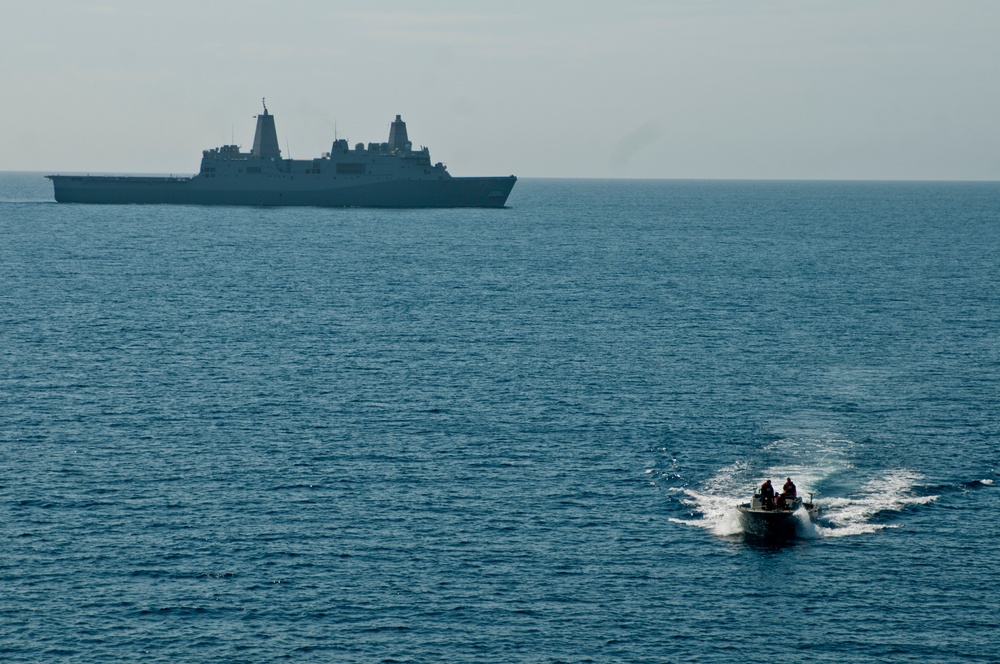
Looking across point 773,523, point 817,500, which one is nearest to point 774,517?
point 773,523

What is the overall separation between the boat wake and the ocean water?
21 centimetres

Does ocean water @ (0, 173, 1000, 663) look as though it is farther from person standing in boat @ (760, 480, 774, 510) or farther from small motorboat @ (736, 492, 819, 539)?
person standing in boat @ (760, 480, 774, 510)

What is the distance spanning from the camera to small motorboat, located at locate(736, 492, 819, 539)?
52.2 m

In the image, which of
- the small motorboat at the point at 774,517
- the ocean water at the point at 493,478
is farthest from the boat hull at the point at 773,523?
the ocean water at the point at 493,478

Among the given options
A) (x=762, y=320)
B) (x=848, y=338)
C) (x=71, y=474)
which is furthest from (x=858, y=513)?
(x=762, y=320)

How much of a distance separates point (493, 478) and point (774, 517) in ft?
47.8

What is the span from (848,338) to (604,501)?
162 ft

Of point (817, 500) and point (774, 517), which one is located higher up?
point (774, 517)

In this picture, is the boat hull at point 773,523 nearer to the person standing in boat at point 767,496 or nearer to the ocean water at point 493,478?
the person standing in boat at point 767,496

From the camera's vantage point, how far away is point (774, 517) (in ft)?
171

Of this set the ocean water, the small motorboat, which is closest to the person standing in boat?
the small motorboat

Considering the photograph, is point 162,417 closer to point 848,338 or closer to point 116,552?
point 116,552

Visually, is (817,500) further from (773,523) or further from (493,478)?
(493,478)

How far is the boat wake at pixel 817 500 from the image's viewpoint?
175 feet
